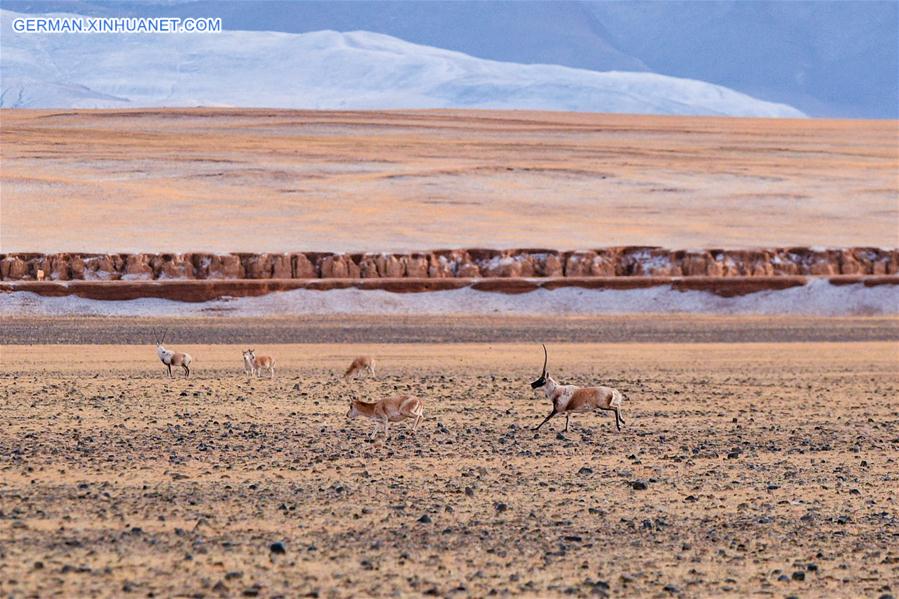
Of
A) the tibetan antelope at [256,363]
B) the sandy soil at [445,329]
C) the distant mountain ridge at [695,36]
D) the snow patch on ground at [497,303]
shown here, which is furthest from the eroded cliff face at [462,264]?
the distant mountain ridge at [695,36]

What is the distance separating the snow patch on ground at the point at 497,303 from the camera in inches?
1077

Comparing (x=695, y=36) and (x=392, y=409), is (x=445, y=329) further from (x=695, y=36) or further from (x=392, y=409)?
(x=695, y=36)

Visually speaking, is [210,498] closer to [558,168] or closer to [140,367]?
[140,367]

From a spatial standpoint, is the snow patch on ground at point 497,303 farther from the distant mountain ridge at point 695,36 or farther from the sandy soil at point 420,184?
the distant mountain ridge at point 695,36

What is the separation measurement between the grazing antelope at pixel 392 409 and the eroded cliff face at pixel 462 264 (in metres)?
18.2

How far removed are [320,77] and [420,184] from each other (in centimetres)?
9776

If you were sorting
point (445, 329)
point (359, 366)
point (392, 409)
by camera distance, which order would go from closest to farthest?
point (392, 409) → point (359, 366) → point (445, 329)

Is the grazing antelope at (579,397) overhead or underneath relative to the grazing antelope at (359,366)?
overhead

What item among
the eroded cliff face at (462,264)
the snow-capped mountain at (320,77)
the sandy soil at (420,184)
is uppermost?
the snow-capped mountain at (320,77)

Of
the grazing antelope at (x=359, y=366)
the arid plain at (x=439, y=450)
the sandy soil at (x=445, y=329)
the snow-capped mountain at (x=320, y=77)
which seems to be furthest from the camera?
the snow-capped mountain at (x=320, y=77)

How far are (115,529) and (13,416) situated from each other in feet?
17.7

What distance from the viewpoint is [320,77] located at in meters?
146

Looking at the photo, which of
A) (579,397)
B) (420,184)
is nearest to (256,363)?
(579,397)

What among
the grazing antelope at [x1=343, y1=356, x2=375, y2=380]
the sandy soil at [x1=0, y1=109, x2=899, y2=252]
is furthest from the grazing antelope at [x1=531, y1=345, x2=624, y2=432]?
the sandy soil at [x1=0, y1=109, x2=899, y2=252]
